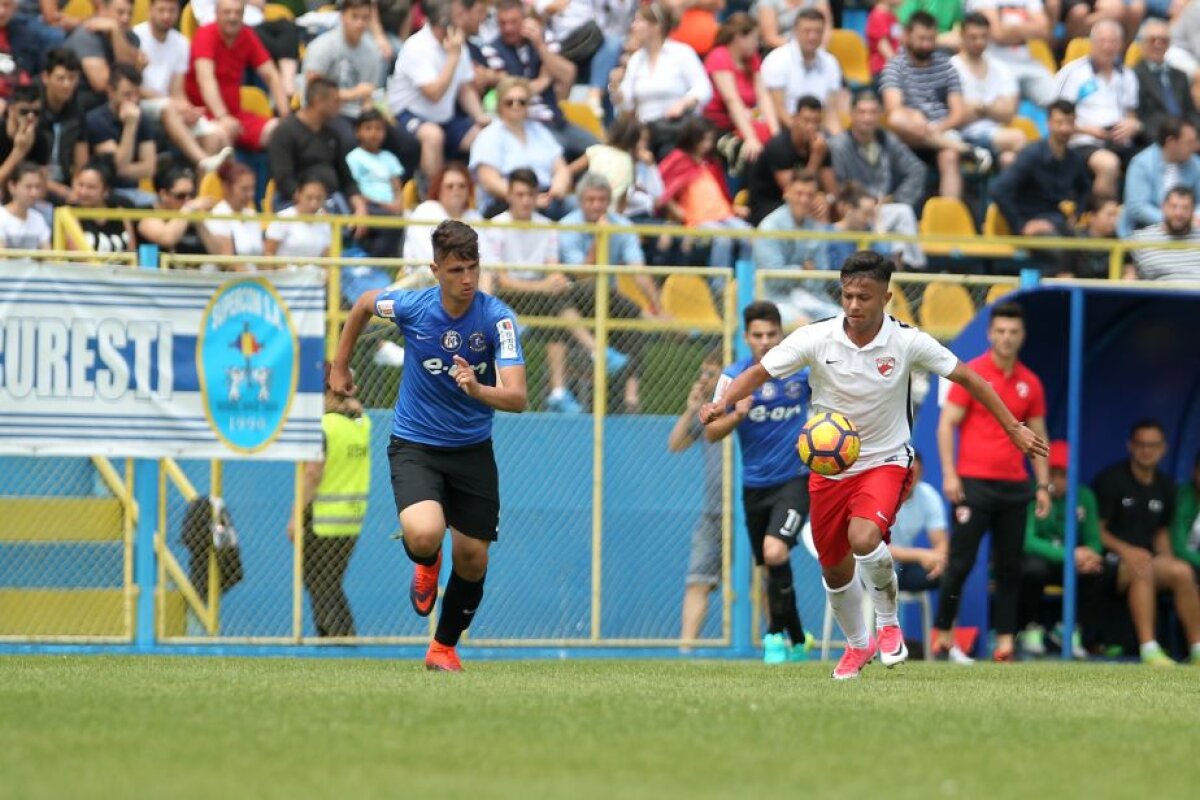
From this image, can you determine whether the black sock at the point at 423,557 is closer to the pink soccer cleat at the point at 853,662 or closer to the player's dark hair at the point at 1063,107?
the pink soccer cleat at the point at 853,662

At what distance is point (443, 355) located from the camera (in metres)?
11.0

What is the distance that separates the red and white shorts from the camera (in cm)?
1062

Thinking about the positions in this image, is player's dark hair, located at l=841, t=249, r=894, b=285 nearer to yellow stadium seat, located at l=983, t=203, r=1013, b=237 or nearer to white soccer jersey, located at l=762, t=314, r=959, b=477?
white soccer jersey, located at l=762, t=314, r=959, b=477

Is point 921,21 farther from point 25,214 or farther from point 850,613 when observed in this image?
point 850,613

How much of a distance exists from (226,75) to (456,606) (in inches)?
331

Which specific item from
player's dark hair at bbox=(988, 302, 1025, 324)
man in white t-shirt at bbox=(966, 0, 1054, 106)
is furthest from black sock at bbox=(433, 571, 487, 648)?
man in white t-shirt at bbox=(966, 0, 1054, 106)

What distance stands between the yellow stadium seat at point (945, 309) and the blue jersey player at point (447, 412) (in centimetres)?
607

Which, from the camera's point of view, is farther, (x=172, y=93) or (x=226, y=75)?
(x=226, y=75)

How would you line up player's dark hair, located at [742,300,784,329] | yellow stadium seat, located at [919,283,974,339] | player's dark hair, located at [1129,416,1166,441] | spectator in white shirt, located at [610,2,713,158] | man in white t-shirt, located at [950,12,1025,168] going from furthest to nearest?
man in white t-shirt, located at [950,12,1025,168], spectator in white shirt, located at [610,2,713,158], yellow stadium seat, located at [919,283,974,339], player's dark hair, located at [1129,416,1166,441], player's dark hair, located at [742,300,784,329]

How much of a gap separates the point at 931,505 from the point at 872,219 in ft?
10.2

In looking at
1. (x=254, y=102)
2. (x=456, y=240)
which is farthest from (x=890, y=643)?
(x=254, y=102)

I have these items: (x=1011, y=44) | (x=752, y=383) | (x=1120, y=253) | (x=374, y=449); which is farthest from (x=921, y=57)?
(x=752, y=383)

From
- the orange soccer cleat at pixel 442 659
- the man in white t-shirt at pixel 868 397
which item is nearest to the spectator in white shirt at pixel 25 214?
the orange soccer cleat at pixel 442 659

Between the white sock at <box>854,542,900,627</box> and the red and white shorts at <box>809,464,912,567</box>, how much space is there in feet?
0.36
